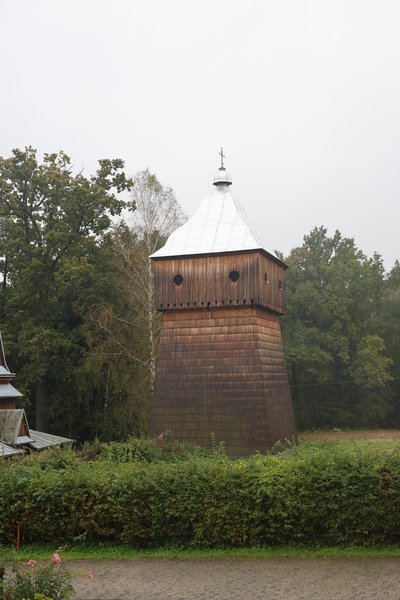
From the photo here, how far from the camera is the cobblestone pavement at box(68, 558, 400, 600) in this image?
8258mm

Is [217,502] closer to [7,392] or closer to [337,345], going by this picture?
[7,392]

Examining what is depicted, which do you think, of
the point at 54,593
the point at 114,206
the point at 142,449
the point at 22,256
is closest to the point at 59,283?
the point at 22,256

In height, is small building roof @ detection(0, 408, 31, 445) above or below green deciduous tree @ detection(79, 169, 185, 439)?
below

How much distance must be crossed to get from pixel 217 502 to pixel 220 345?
419 inches

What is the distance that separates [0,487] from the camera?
11195mm

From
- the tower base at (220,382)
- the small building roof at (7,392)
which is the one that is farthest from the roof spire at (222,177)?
the small building roof at (7,392)

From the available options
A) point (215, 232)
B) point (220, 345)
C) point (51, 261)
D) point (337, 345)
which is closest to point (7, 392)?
point (220, 345)

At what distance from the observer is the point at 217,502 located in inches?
408

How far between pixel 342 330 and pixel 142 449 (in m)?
25.4

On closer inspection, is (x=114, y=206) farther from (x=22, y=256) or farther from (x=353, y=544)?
(x=353, y=544)

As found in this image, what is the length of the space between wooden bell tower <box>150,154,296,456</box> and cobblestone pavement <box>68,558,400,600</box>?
998cm

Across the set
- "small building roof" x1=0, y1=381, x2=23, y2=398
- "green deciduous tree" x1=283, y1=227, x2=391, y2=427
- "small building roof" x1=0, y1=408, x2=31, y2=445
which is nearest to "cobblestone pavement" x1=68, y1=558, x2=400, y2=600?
"small building roof" x1=0, y1=408, x2=31, y2=445

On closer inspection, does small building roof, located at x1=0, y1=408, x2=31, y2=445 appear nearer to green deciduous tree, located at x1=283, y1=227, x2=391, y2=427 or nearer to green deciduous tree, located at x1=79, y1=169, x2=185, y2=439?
green deciduous tree, located at x1=79, y1=169, x2=185, y2=439

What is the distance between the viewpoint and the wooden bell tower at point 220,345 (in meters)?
20.1
